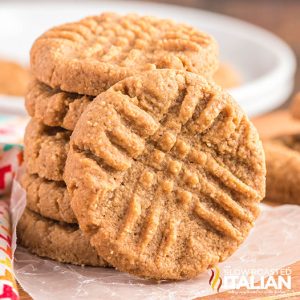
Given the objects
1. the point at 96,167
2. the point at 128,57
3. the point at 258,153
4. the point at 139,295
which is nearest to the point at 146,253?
the point at 139,295

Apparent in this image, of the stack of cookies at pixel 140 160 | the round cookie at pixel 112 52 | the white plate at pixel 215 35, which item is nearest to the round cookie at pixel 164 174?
the stack of cookies at pixel 140 160

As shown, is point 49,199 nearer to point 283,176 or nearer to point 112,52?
point 112,52

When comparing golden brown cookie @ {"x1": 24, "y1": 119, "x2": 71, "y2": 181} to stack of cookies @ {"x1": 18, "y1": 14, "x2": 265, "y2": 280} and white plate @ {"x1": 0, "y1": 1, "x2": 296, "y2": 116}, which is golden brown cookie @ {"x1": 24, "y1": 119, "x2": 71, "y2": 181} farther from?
white plate @ {"x1": 0, "y1": 1, "x2": 296, "y2": 116}

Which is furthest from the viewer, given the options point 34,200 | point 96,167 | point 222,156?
point 34,200

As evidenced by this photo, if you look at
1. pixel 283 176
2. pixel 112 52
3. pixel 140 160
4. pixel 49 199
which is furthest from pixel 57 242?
pixel 283 176

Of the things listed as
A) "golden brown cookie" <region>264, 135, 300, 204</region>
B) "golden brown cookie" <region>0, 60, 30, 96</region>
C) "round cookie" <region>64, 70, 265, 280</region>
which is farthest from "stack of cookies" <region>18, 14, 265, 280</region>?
"golden brown cookie" <region>0, 60, 30, 96</region>

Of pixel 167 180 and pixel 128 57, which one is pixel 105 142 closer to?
pixel 167 180
